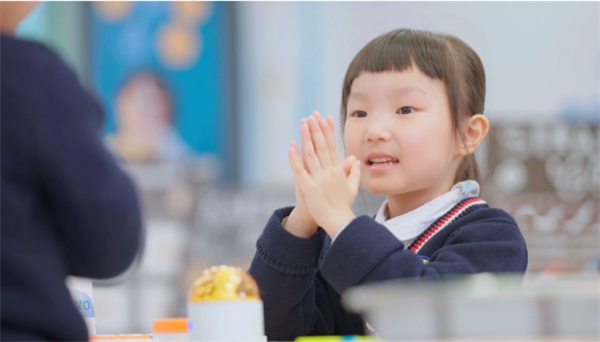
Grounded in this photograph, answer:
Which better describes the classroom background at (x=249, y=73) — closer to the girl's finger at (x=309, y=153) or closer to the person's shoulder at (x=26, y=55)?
the girl's finger at (x=309, y=153)

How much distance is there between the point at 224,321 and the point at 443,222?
438 millimetres

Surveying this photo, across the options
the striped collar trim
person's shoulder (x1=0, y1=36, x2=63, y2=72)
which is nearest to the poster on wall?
the striped collar trim

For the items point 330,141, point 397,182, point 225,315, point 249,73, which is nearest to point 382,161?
point 397,182

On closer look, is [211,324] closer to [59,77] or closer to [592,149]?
[59,77]

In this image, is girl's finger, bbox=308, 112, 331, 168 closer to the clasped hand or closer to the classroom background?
the clasped hand

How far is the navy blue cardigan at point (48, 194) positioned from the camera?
0.61m

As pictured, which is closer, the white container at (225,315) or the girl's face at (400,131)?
the white container at (225,315)

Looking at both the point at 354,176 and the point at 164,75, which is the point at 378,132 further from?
the point at 164,75

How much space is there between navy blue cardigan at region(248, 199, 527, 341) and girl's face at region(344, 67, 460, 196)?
86 mm

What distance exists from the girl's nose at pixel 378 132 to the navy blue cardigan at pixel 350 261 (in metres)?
0.15

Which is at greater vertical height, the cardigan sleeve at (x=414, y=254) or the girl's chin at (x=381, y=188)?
the girl's chin at (x=381, y=188)

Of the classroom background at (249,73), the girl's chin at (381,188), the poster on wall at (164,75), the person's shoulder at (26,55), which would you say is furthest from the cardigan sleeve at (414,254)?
the poster on wall at (164,75)

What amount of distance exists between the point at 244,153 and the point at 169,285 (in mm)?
666

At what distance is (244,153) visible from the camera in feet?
10.8
